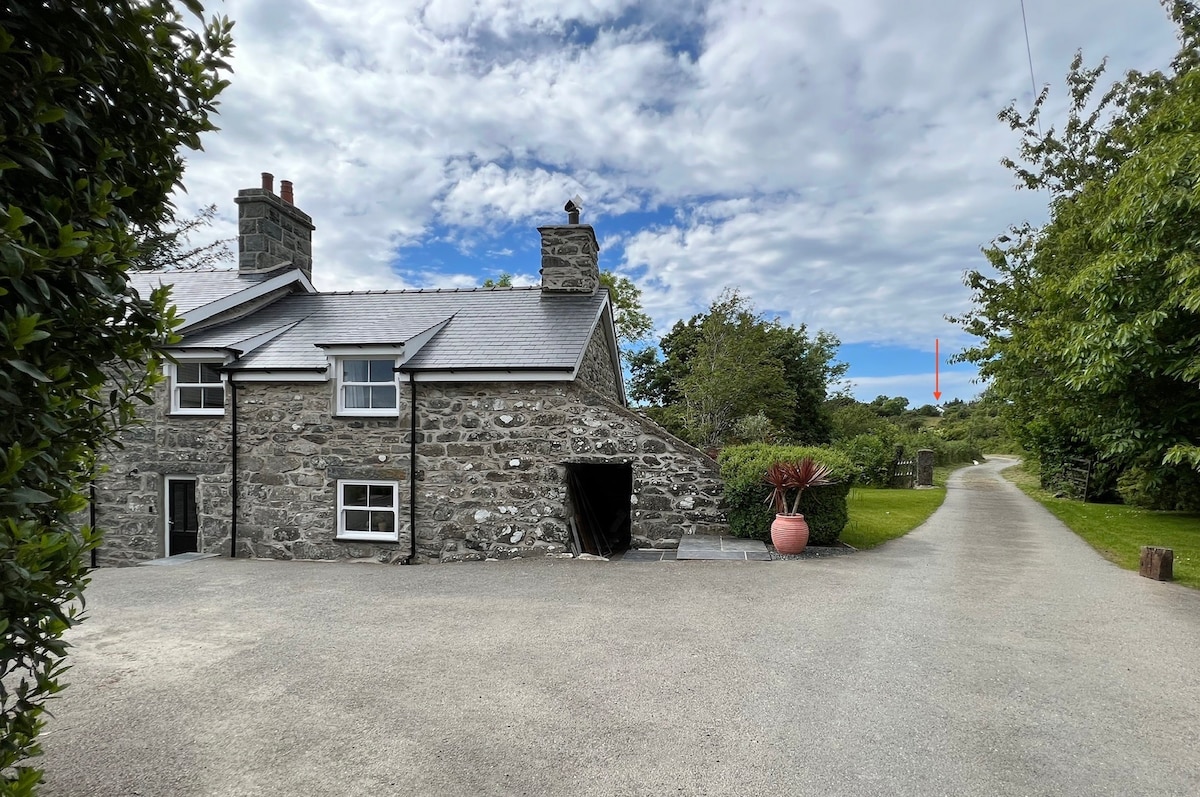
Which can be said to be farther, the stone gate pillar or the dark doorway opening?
the stone gate pillar

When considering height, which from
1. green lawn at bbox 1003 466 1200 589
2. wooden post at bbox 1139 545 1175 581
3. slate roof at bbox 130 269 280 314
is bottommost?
green lawn at bbox 1003 466 1200 589

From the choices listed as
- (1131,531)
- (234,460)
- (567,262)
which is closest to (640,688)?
(234,460)

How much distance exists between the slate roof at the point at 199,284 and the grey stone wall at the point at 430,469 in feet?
9.64

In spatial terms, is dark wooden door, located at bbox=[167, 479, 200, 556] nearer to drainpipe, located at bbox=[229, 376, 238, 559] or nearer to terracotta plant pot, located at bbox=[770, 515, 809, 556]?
drainpipe, located at bbox=[229, 376, 238, 559]

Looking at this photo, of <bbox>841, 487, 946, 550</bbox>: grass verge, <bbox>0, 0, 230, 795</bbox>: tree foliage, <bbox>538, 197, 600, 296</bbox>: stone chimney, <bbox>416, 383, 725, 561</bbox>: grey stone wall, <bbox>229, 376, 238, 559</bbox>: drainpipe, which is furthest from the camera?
<bbox>538, 197, 600, 296</bbox>: stone chimney

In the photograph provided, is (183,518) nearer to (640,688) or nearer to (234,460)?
(234,460)

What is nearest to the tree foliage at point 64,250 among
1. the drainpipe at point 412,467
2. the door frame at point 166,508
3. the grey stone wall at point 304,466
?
the drainpipe at point 412,467

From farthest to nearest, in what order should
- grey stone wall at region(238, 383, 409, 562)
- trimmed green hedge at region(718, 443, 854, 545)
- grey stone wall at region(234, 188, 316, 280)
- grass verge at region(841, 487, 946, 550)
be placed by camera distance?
1. grey stone wall at region(234, 188, 316, 280)
2. grass verge at region(841, 487, 946, 550)
3. grey stone wall at region(238, 383, 409, 562)
4. trimmed green hedge at region(718, 443, 854, 545)

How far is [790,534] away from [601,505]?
594 centimetres

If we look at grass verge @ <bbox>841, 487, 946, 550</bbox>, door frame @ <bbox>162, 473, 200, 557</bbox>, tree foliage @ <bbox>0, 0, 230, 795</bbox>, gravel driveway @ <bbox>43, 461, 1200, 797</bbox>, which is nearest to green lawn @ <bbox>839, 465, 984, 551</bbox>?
grass verge @ <bbox>841, 487, 946, 550</bbox>

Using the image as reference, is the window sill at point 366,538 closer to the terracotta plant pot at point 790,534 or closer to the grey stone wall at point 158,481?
the grey stone wall at point 158,481

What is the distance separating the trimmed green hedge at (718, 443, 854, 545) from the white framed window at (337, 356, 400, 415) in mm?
6735

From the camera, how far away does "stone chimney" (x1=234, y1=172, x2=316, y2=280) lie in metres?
15.2

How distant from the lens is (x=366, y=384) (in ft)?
38.3
